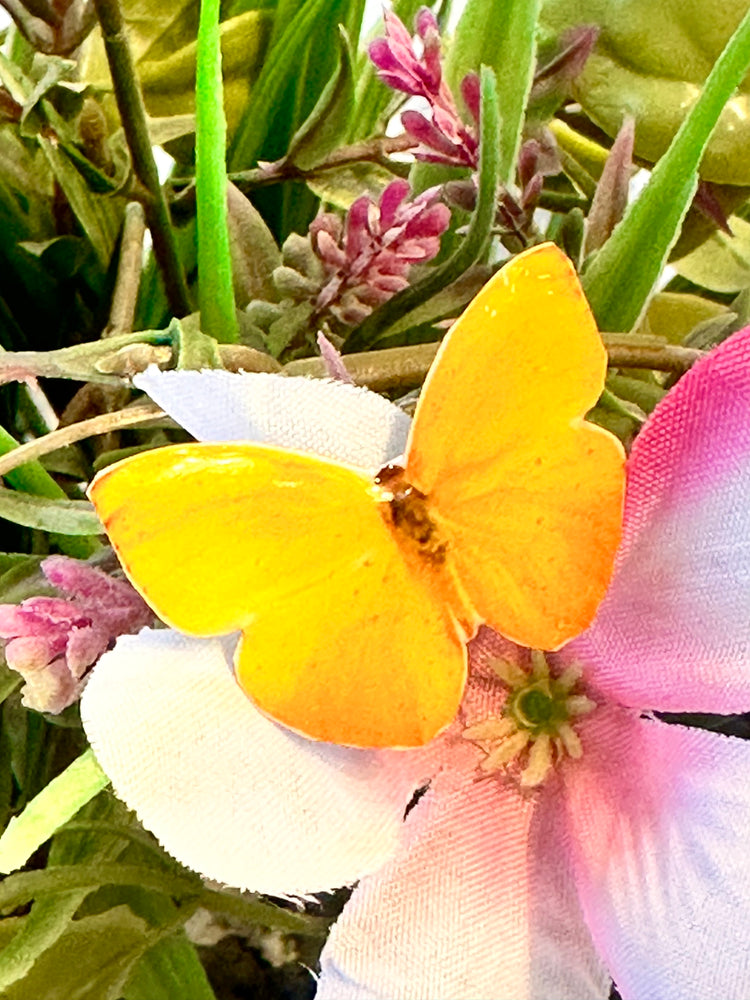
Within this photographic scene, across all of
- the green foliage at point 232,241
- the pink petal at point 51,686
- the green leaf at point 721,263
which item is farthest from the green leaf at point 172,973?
the green leaf at point 721,263

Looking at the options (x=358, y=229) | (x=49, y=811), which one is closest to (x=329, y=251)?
(x=358, y=229)

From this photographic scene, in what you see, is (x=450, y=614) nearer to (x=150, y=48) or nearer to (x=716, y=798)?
(x=716, y=798)

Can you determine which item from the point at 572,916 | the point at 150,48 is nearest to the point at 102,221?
the point at 150,48

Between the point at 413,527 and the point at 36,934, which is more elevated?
the point at 413,527

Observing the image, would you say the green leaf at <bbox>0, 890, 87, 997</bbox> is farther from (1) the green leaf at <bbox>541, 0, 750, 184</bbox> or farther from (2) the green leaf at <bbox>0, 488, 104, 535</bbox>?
(1) the green leaf at <bbox>541, 0, 750, 184</bbox>

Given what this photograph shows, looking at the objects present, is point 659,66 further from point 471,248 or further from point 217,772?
point 217,772

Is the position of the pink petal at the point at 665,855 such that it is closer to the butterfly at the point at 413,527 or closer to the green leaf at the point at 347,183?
the butterfly at the point at 413,527
